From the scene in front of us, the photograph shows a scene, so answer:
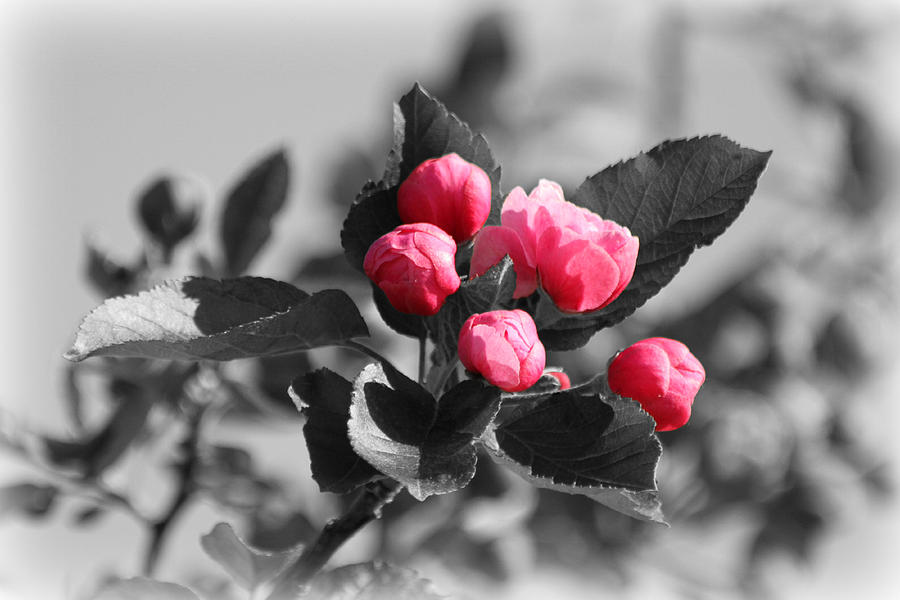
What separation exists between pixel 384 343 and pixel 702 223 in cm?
128

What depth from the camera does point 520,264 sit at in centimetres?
103

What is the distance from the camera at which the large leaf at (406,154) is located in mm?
1062

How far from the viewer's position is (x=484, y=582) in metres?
2.19

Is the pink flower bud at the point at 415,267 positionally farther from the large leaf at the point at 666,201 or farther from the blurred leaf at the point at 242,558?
the blurred leaf at the point at 242,558

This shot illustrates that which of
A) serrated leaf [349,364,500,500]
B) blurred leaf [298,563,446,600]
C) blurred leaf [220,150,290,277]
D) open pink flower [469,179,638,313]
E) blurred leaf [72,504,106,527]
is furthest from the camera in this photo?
blurred leaf [72,504,106,527]

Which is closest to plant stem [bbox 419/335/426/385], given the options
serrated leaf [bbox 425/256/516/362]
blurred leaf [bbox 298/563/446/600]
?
serrated leaf [bbox 425/256/516/362]

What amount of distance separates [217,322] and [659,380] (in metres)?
0.41

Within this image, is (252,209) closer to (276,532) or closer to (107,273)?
(107,273)

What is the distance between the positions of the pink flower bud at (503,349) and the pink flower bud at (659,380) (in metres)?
0.11

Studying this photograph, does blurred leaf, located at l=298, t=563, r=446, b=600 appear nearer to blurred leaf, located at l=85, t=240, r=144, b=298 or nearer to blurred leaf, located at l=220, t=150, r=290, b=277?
blurred leaf, located at l=220, t=150, r=290, b=277

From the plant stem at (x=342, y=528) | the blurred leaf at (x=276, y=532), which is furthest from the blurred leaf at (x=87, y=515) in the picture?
the plant stem at (x=342, y=528)

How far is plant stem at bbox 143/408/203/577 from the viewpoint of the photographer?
1714 millimetres

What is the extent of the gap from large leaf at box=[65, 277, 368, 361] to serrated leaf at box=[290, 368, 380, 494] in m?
0.06

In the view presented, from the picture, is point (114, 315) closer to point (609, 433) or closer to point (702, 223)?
point (609, 433)
